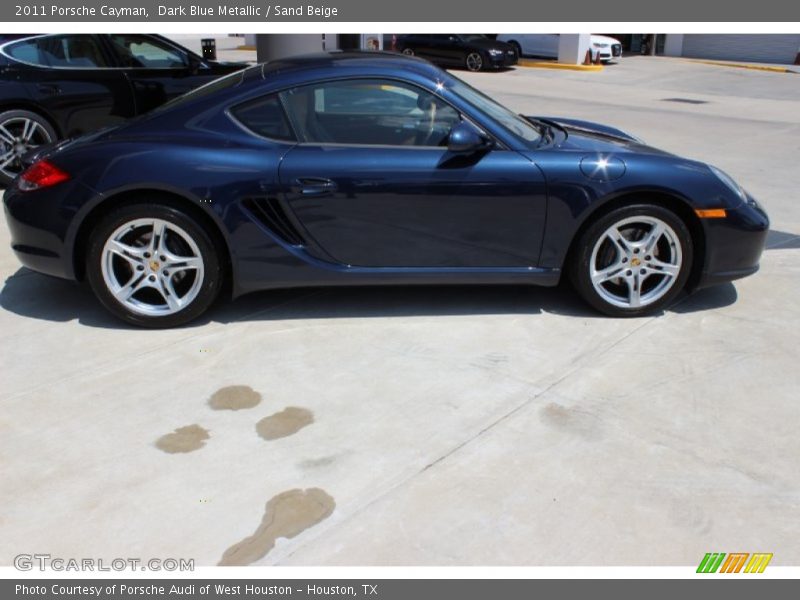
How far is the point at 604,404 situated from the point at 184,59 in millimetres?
5885

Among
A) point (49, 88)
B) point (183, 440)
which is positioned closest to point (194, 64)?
point (49, 88)

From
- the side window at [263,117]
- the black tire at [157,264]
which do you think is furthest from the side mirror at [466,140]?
the black tire at [157,264]

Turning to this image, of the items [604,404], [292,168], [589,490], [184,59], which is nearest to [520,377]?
[604,404]

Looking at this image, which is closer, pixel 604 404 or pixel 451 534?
pixel 451 534

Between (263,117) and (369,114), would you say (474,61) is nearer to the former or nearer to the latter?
(369,114)

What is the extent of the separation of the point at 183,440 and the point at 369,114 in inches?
81.4

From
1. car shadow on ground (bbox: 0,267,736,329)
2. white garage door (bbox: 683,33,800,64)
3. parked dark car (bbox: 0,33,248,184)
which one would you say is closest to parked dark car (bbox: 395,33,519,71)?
white garage door (bbox: 683,33,800,64)

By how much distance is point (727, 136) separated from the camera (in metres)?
11.2

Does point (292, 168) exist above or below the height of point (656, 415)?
above

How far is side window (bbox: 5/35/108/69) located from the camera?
7370 mm

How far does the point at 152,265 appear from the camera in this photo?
451 centimetres

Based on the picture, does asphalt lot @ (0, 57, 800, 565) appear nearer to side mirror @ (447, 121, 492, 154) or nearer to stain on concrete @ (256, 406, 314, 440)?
stain on concrete @ (256, 406, 314, 440)

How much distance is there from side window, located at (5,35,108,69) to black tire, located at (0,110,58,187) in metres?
0.53
